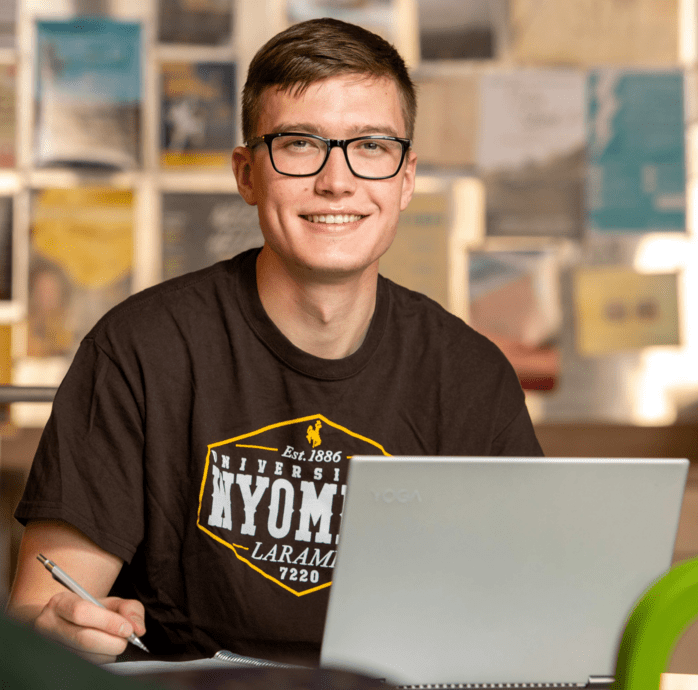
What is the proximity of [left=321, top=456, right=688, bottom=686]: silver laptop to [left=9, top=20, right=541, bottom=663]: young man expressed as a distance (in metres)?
0.32

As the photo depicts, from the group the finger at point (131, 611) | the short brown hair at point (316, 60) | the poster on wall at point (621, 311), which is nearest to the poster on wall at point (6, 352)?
the short brown hair at point (316, 60)

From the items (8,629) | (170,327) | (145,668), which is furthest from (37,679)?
(170,327)

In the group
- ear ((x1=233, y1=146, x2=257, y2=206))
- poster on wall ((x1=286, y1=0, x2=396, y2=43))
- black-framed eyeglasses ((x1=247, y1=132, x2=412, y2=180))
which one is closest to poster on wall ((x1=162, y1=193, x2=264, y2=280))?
→ poster on wall ((x1=286, y1=0, x2=396, y2=43))

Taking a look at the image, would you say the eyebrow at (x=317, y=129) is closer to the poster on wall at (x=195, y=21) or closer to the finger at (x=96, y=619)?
the finger at (x=96, y=619)

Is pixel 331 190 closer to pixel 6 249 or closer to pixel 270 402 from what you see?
pixel 270 402

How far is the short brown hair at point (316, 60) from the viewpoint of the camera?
37.6 inches

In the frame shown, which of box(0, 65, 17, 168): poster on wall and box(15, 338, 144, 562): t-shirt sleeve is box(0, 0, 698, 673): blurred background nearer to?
box(0, 65, 17, 168): poster on wall

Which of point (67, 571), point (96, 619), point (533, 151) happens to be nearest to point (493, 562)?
point (96, 619)

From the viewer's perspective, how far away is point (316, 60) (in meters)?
0.95

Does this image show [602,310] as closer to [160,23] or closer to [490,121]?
[490,121]

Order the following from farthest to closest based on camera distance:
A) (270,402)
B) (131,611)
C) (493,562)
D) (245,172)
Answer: (245,172) → (270,402) → (131,611) → (493,562)

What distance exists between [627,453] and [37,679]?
1650mm

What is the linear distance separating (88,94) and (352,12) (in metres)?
0.55

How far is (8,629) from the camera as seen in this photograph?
0.19m
